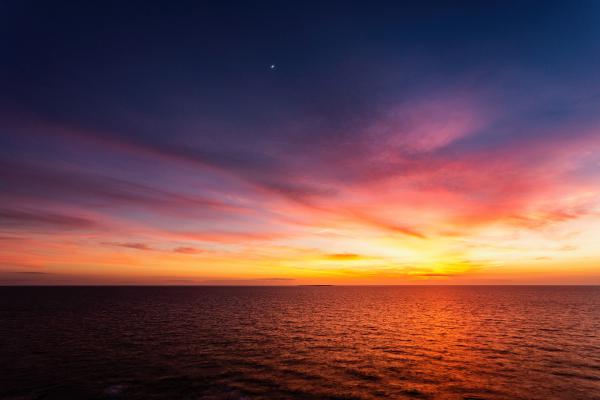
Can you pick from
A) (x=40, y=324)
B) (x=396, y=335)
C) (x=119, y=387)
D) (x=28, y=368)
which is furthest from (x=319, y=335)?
(x=40, y=324)

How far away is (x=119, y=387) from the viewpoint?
29.1m

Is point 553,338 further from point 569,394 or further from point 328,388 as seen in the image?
point 328,388

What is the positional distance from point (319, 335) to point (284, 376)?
2495 centimetres

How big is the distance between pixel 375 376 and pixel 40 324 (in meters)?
68.9

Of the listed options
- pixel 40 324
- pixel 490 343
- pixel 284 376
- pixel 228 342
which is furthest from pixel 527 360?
pixel 40 324

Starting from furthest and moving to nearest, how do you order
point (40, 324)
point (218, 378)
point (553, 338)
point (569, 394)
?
point (40, 324) → point (553, 338) → point (218, 378) → point (569, 394)

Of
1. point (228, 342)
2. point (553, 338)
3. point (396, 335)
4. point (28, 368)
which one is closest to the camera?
point (28, 368)

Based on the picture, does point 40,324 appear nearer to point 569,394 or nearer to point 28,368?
point 28,368

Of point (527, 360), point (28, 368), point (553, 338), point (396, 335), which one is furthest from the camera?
point (396, 335)

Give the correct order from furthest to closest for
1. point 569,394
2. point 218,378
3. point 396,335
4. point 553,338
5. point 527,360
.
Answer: point 396,335
point 553,338
point 527,360
point 218,378
point 569,394

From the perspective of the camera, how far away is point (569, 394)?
2827 cm

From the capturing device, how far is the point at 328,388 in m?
29.7

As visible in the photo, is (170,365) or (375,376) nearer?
(375,376)

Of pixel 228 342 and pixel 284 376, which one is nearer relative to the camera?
pixel 284 376
